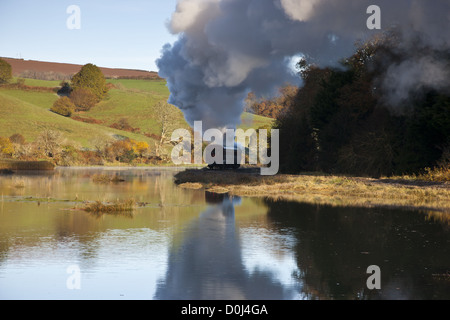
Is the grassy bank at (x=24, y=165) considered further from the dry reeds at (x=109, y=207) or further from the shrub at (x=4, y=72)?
the shrub at (x=4, y=72)

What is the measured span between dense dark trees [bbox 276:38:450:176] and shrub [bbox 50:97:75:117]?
9682 centimetres

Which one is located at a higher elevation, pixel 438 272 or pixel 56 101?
pixel 56 101

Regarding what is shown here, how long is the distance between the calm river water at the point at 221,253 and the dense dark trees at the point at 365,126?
46.1 feet

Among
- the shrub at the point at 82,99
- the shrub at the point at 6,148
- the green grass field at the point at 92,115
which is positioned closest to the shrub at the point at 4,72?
the green grass field at the point at 92,115

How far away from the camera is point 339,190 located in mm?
35688

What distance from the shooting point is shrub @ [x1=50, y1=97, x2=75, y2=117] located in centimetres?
14462

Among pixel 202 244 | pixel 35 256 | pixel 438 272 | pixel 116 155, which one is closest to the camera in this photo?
pixel 438 272

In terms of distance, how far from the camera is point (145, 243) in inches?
687

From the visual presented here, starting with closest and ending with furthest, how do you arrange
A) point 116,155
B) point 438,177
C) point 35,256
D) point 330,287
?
point 330,287 → point 35,256 → point 438,177 → point 116,155

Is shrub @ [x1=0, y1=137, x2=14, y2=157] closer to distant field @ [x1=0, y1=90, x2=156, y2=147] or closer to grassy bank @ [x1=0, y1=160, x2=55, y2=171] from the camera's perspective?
grassy bank @ [x1=0, y1=160, x2=55, y2=171]

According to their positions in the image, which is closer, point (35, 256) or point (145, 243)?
point (35, 256)
